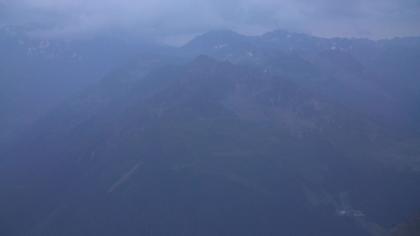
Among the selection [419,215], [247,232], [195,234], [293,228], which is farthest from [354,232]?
[419,215]

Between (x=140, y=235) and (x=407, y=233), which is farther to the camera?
(x=140, y=235)

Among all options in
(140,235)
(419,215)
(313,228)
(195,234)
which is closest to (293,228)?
(313,228)

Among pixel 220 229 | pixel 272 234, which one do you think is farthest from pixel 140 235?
pixel 272 234

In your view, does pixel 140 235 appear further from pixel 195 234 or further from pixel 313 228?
pixel 313 228

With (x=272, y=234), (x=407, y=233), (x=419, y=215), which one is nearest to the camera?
(x=407, y=233)

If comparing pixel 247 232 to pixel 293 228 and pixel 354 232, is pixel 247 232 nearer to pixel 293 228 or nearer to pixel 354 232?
pixel 293 228

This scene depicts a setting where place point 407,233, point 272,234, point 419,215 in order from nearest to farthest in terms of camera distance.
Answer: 1. point 407,233
2. point 419,215
3. point 272,234

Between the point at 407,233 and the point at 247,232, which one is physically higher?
the point at 407,233

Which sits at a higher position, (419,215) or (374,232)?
(419,215)

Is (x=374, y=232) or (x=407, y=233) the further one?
(x=374, y=232)
